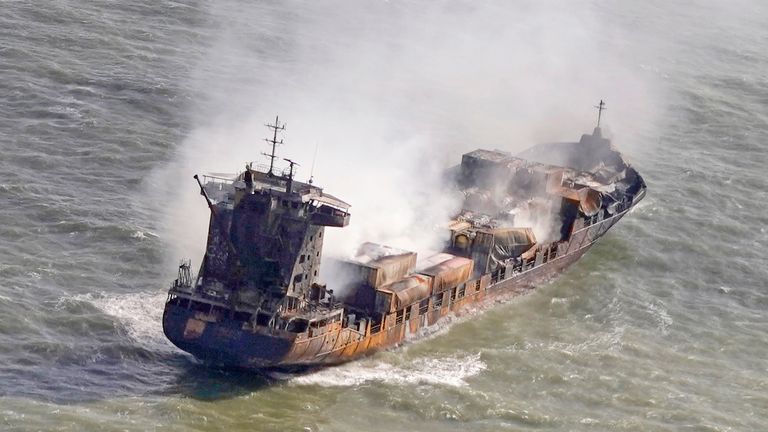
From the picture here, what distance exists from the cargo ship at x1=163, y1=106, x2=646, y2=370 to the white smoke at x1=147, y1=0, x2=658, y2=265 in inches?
111

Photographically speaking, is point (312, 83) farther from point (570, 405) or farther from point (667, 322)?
point (570, 405)

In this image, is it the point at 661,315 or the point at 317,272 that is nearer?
the point at 317,272

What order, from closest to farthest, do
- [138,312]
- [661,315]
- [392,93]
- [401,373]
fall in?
[401,373]
[138,312]
[661,315]
[392,93]

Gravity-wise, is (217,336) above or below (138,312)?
above

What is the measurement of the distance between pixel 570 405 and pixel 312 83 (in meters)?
53.1

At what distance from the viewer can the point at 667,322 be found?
8369 centimetres

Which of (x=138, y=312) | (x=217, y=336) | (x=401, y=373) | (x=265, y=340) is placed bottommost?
(x=401, y=373)

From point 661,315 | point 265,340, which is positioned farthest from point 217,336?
point 661,315

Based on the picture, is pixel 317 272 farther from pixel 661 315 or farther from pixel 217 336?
pixel 661 315

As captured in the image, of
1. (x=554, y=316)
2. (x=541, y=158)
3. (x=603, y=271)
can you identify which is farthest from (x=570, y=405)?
(x=541, y=158)

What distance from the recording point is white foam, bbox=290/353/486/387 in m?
71.7

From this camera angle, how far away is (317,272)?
7281 cm

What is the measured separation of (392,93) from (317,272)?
1949 inches

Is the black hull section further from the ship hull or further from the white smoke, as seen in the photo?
the white smoke
